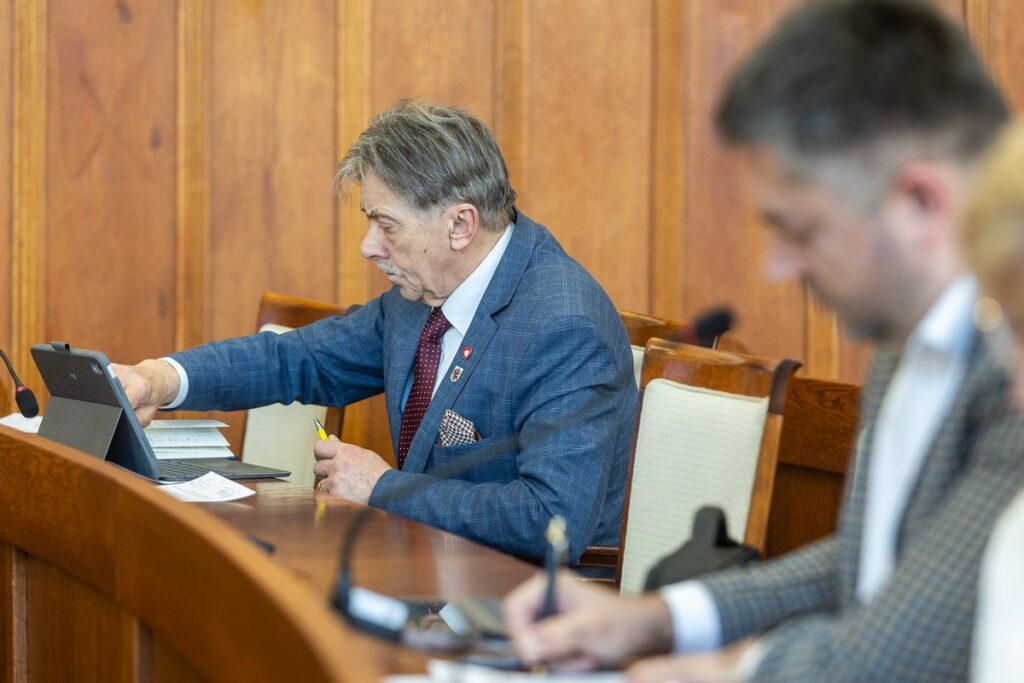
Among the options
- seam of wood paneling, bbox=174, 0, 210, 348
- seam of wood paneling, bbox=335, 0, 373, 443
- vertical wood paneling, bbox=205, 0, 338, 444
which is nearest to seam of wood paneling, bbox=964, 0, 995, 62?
seam of wood paneling, bbox=335, 0, 373, 443

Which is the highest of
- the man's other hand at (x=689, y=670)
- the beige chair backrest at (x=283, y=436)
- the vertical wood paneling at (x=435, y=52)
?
the vertical wood paneling at (x=435, y=52)

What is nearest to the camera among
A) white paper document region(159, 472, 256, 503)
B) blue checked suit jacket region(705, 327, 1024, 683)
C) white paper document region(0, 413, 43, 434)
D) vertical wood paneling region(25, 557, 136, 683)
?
blue checked suit jacket region(705, 327, 1024, 683)

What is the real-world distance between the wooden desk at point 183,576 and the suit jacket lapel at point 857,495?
0.42 metres

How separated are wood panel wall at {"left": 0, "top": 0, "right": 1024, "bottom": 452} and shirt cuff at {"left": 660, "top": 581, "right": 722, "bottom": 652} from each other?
2781 mm

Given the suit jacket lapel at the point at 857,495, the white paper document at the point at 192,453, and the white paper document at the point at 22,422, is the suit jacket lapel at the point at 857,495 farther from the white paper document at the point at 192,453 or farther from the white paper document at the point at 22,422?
the white paper document at the point at 22,422

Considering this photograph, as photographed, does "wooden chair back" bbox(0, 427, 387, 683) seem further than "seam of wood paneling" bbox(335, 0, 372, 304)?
No

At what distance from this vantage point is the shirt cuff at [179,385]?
2.91 meters

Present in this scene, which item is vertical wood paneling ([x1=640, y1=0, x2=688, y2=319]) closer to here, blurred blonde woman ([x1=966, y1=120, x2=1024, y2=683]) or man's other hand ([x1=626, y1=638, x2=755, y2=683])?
man's other hand ([x1=626, y1=638, x2=755, y2=683])

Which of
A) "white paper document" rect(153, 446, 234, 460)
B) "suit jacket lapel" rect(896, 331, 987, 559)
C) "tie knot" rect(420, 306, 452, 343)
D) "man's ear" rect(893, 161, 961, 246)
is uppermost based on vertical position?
"man's ear" rect(893, 161, 961, 246)

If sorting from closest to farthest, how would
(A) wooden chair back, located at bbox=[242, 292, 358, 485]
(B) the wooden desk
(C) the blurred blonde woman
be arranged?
(C) the blurred blonde woman, (B) the wooden desk, (A) wooden chair back, located at bbox=[242, 292, 358, 485]

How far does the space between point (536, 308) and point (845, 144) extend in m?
1.39

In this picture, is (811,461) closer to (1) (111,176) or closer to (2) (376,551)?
(2) (376,551)

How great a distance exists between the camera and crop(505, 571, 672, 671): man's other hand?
130 centimetres

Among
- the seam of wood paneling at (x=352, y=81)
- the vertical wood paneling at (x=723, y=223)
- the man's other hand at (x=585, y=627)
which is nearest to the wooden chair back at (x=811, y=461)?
the vertical wood paneling at (x=723, y=223)
